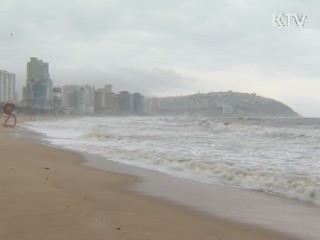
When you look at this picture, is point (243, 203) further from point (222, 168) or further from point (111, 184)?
point (222, 168)

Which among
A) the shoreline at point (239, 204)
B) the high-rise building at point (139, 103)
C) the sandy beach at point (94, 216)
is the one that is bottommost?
the shoreline at point (239, 204)

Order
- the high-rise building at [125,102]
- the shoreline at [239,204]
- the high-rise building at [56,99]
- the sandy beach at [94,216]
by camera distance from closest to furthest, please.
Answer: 1. the sandy beach at [94,216]
2. the shoreline at [239,204]
3. the high-rise building at [56,99]
4. the high-rise building at [125,102]

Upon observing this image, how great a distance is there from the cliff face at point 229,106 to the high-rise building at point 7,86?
53373 millimetres

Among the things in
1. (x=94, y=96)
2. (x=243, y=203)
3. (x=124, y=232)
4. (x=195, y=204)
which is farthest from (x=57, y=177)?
(x=94, y=96)

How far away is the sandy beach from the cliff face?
380 feet

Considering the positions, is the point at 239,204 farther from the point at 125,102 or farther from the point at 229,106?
the point at 125,102

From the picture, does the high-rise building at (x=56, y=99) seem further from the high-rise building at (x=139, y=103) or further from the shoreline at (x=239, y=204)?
the shoreline at (x=239, y=204)

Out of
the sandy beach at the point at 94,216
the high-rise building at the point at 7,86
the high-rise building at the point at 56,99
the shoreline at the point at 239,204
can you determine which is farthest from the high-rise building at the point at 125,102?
the sandy beach at the point at 94,216

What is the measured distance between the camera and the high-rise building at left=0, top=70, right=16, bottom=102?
391ft

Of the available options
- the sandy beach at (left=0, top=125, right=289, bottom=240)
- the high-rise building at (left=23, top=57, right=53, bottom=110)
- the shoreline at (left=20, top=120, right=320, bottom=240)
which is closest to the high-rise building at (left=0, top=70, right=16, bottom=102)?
the high-rise building at (left=23, top=57, right=53, bottom=110)

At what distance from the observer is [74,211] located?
442 centimetres

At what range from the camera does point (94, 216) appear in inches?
168

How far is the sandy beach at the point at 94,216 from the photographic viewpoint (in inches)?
146

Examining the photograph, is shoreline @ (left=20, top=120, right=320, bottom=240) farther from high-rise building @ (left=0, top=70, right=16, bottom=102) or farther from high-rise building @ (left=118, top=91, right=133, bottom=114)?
high-rise building @ (left=118, top=91, right=133, bottom=114)
